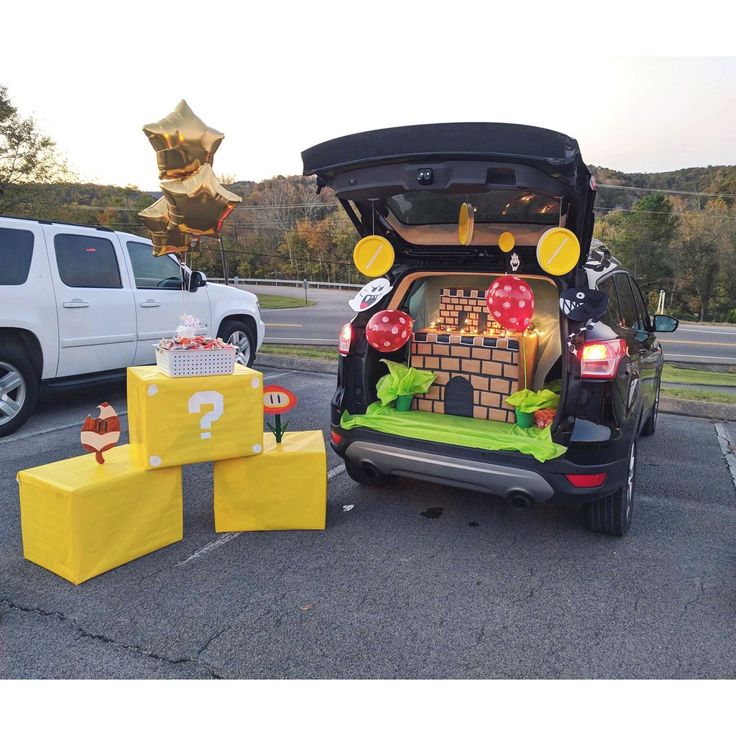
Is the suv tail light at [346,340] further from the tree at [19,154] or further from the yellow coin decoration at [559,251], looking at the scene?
the tree at [19,154]

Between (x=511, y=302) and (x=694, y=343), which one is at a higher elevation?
(x=511, y=302)

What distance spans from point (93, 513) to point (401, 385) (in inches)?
75.1

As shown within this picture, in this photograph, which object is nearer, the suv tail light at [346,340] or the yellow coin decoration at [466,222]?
the yellow coin decoration at [466,222]

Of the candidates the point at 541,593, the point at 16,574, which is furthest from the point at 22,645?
the point at 541,593

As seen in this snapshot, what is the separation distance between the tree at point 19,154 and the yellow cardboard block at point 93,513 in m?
25.7

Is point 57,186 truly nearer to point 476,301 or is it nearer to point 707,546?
point 476,301

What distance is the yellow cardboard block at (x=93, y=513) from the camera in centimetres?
279

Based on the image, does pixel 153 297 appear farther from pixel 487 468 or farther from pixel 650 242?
pixel 650 242

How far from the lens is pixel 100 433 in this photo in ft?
10.0

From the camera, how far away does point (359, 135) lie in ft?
9.62

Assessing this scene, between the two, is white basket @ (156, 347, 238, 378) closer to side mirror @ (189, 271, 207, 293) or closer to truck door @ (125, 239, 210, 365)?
truck door @ (125, 239, 210, 365)

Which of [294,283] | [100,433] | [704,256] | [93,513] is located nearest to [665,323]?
[100,433]

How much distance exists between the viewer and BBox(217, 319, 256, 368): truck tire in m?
7.40

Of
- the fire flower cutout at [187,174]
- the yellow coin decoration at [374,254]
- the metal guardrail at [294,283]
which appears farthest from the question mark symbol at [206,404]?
the metal guardrail at [294,283]
